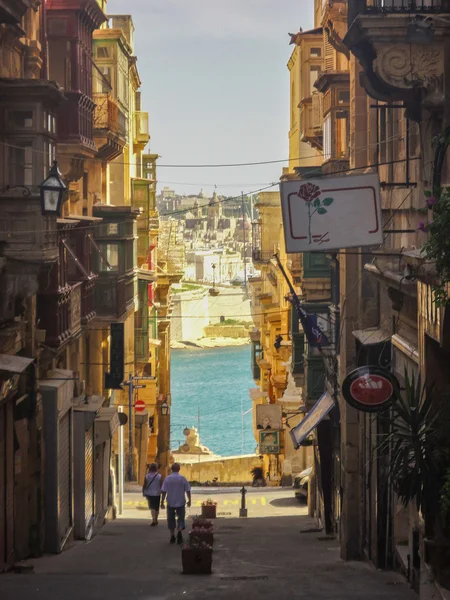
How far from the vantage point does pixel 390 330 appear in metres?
16.4

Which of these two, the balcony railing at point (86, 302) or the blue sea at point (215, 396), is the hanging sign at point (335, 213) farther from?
the blue sea at point (215, 396)

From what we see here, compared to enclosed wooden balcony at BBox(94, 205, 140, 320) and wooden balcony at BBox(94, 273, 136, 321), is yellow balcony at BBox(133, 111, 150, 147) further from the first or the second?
wooden balcony at BBox(94, 273, 136, 321)

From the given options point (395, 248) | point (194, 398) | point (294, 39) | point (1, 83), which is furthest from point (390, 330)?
point (194, 398)

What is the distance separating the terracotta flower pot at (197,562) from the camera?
52.5ft

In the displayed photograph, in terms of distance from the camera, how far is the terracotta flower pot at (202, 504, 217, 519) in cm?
3108

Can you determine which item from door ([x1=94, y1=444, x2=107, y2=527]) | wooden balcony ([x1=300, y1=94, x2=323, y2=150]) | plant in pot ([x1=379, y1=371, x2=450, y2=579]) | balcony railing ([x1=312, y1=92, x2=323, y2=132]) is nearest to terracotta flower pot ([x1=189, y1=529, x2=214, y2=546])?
plant in pot ([x1=379, y1=371, x2=450, y2=579])

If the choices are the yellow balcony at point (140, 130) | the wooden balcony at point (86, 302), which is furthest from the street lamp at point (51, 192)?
the yellow balcony at point (140, 130)

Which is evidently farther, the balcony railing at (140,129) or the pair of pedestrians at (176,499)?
the balcony railing at (140,129)

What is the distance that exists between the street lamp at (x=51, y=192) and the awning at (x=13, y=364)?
2.43 metres

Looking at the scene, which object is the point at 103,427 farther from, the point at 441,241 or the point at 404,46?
the point at 441,241

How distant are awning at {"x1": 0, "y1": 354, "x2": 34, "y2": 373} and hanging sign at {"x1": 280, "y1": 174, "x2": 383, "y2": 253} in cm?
422

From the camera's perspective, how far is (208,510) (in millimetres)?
31141

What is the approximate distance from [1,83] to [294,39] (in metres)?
24.8

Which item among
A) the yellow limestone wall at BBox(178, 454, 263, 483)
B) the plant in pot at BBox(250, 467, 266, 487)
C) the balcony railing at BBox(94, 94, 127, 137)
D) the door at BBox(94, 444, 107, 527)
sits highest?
the balcony railing at BBox(94, 94, 127, 137)
